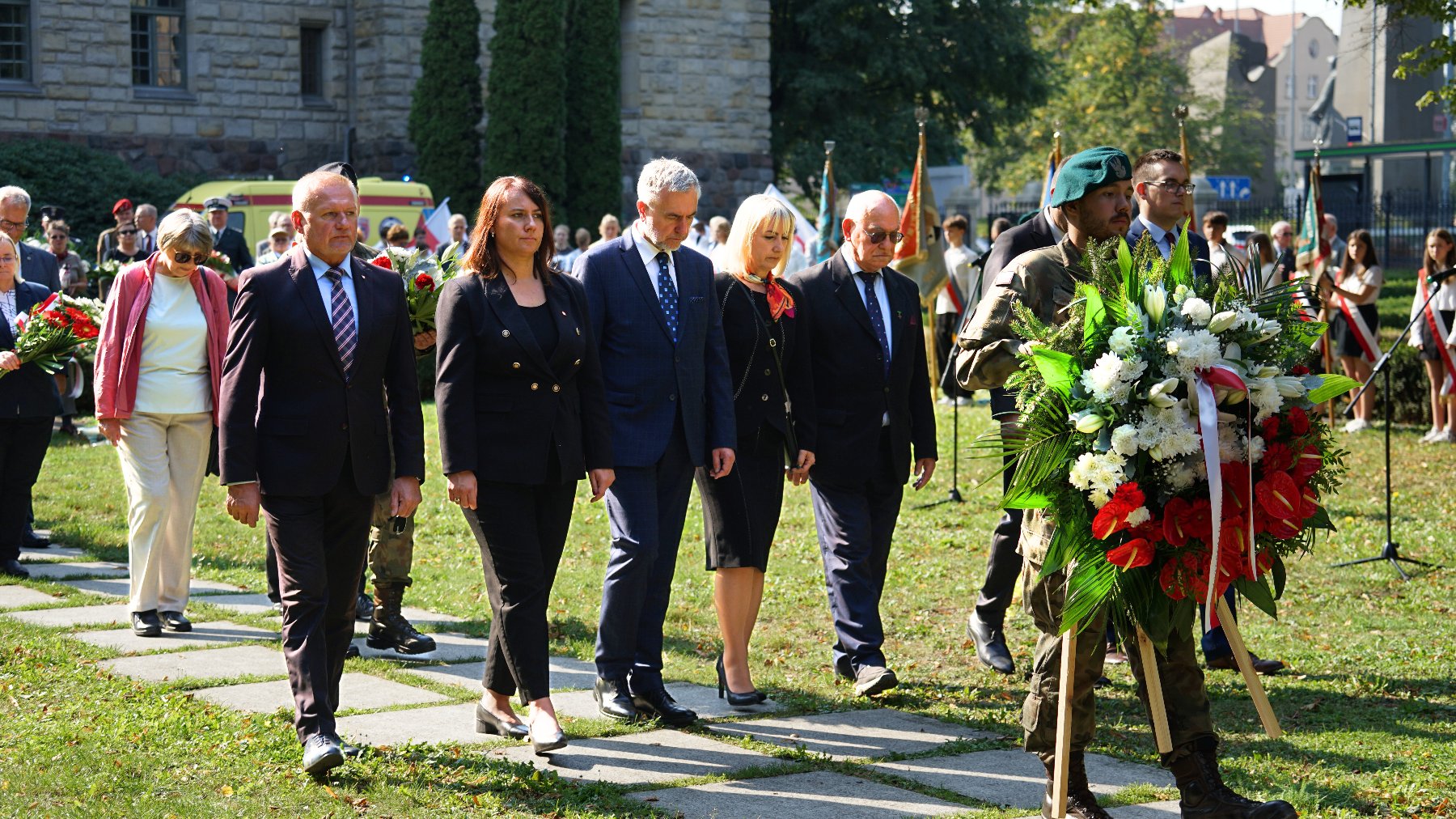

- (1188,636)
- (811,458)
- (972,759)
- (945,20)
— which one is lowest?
(972,759)

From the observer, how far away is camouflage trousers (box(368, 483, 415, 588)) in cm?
756

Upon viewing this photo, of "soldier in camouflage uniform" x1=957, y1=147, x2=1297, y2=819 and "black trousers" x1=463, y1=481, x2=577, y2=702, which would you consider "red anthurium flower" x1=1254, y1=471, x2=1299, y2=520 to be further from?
"black trousers" x1=463, y1=481, x2=577, y2=702

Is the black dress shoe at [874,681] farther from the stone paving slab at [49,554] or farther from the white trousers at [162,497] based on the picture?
the stone paving slab at [49,554]

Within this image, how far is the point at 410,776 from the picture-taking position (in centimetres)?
545

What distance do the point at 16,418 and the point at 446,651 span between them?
12.1 ft

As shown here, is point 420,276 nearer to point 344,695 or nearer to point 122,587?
point 344,695

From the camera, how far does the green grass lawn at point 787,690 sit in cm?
530

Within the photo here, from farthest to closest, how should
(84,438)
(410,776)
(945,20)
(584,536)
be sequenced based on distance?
1. (945,20)
2. (84,438)
3. (584,536)
4. (410,776)

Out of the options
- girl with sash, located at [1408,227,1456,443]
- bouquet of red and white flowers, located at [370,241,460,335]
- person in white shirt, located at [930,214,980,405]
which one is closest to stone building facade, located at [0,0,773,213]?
person in white shirt, located at [930,214,980,405]

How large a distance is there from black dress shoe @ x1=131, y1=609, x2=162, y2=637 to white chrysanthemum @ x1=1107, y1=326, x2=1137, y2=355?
522cm

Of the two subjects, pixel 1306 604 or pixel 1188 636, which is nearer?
pixel 1188 636

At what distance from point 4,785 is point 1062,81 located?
48.6 meters

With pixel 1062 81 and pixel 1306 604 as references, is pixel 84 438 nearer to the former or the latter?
pixel 1306 604

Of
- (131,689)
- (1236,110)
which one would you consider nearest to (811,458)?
(131,689)
